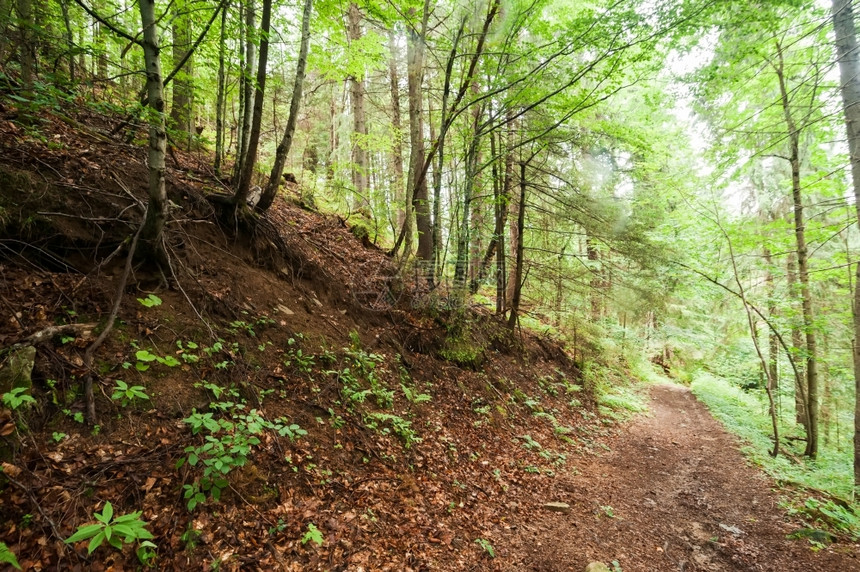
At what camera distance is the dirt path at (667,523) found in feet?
14.8

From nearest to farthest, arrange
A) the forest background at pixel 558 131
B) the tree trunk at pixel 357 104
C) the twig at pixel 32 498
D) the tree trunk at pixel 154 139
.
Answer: the twig at pixel 32 498 < the tree trunk at pixel 154 139 < the forest background at pixel 558 131 < the tree trunk at pixel 357 104

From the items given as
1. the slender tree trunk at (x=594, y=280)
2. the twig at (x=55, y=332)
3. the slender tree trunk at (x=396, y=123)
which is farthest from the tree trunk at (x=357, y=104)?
the twig at (x=55, y=332)

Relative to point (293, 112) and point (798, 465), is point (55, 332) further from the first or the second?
point (798, 465)

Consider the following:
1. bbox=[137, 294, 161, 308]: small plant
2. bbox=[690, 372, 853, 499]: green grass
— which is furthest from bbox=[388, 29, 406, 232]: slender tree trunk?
bbox=[690, 372, 853, 499]: green grass

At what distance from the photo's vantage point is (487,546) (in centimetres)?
423

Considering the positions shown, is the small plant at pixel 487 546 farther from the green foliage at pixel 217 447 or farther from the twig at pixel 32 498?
the twig at pixel 32 498

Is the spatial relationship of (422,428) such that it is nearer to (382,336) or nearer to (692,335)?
(382,336)

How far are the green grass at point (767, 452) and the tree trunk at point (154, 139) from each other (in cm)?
1150

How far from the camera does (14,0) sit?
15.1 ft

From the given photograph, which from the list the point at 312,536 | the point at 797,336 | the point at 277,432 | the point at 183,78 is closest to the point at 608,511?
the point at 312,536

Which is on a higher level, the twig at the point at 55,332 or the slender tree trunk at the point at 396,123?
the slender tree trunk at the point at 396,123

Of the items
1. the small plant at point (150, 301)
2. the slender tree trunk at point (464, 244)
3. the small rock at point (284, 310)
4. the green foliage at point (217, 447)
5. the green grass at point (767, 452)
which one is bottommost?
the green grass at point (767, 452)

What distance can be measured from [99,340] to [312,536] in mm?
2756

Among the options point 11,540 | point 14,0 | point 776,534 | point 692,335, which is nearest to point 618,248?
point 776,534
